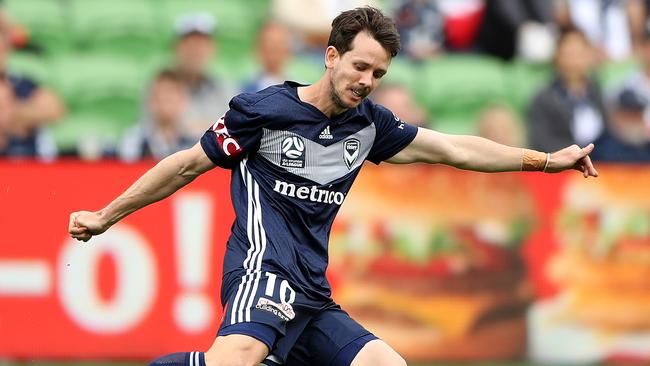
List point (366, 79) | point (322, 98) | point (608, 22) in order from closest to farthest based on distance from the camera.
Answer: point (366, 79) < point (322, 98) < point (608, 22)

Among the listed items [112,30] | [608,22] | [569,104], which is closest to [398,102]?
[569,104]

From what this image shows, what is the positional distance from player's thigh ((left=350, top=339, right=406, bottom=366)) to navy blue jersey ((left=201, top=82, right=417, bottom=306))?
0.36 m

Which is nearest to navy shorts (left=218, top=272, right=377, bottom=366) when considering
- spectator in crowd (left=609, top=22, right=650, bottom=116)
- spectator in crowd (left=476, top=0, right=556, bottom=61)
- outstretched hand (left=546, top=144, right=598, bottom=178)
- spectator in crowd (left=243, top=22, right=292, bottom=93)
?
outstretched hand (left=546, top=144, right=598, bottom=178)

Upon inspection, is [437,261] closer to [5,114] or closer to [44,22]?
[5,114]

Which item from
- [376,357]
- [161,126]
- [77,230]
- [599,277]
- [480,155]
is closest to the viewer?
[376,357]

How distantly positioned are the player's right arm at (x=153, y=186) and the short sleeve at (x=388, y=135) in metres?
0.86

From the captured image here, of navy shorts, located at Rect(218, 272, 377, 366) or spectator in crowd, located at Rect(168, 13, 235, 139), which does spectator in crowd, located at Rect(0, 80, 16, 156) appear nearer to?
spectator in crowd, located at Rect(168, 13, 235, 139)

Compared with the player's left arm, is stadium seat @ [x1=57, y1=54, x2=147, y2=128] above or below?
above

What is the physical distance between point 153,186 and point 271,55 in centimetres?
638

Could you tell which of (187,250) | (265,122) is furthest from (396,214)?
(265,122)

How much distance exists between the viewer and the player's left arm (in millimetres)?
6648

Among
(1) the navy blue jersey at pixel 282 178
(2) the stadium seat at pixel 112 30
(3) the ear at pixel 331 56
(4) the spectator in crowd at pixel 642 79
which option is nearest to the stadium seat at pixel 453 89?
(4) the spectator in crowd at pixel 642 79

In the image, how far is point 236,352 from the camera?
5895 mm

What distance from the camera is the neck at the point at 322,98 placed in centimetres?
628
